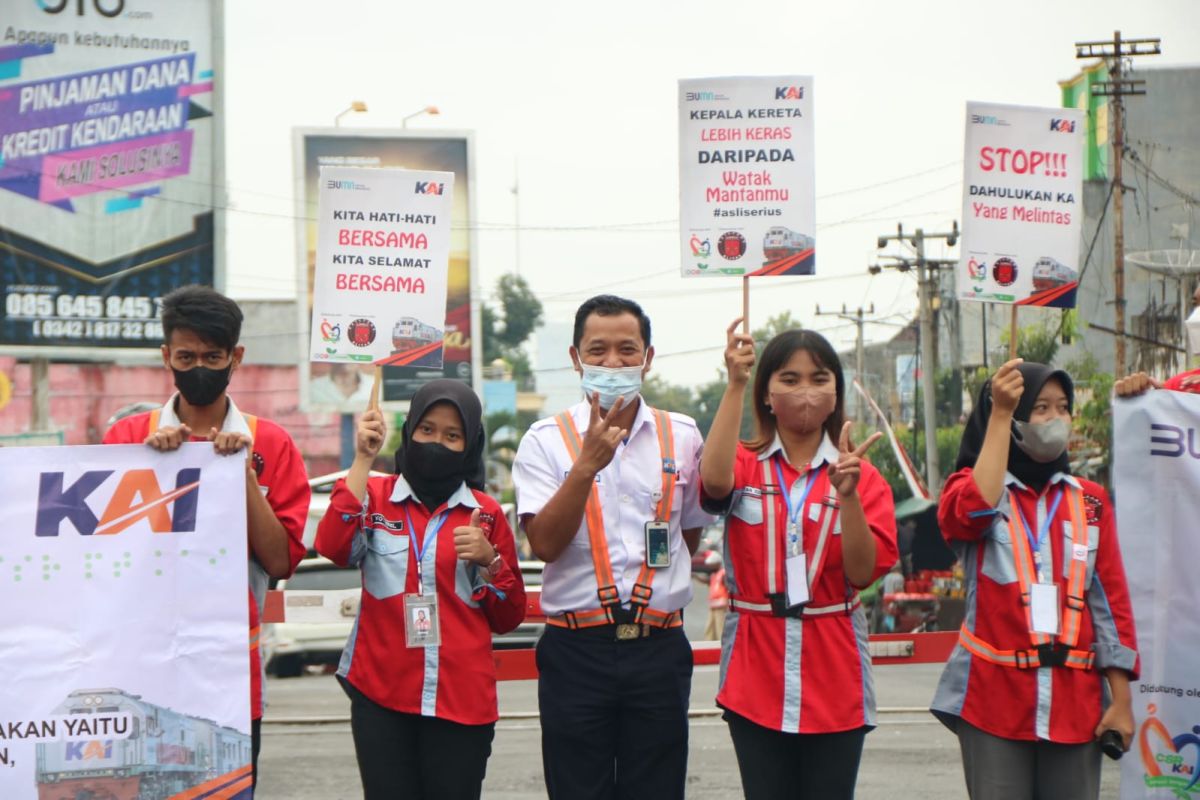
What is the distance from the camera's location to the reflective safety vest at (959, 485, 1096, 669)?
14.8ft

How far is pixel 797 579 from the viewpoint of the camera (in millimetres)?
4461

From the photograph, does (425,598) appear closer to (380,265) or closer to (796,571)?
(796,571)

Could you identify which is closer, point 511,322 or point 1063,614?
point 1063,614

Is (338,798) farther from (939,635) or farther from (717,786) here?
(939,635)

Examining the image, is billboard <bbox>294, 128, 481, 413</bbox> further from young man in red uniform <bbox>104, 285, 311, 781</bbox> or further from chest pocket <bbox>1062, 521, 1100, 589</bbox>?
chest pocket <bbox>1062, 521, 1100, 589</bbox>

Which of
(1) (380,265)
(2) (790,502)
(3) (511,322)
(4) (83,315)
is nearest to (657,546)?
(2) (790,502)

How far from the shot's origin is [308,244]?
1270 inches

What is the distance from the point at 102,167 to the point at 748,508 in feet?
71.5

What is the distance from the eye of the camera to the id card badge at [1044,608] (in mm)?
4492

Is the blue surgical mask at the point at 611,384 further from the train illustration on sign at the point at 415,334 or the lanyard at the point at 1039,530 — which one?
the lanyard at the point at 1039,530

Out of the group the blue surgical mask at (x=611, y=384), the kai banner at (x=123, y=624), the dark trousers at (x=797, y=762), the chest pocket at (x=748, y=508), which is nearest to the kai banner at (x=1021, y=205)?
the chest pocket at (x=748, y=508)

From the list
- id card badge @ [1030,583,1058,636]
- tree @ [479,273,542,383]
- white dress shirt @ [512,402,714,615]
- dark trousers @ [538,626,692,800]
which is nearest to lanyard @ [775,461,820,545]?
white dress shirt @ [512,402,714,615]

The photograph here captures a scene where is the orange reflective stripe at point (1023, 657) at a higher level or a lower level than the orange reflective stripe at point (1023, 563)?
lower

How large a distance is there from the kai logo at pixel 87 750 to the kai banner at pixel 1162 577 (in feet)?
10.3
